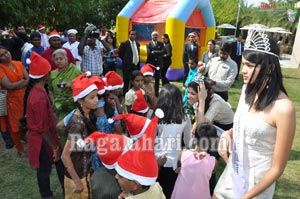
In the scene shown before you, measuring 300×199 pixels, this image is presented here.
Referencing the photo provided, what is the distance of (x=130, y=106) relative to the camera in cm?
391

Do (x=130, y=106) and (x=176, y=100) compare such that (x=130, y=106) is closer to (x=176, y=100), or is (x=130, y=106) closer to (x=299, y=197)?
(x=176, y=100)

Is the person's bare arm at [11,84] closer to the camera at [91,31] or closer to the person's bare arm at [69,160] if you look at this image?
the camera at [91,31]

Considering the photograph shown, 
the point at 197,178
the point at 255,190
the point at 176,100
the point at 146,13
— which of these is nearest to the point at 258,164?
the point at 255,190

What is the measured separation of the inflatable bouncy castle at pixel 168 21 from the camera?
9117 mm

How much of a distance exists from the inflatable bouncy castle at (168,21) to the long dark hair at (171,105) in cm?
659

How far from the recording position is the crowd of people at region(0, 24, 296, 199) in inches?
62.3

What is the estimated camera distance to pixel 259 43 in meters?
1.62

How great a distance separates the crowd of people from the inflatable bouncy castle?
4771mm

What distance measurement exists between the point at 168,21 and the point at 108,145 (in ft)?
24.9

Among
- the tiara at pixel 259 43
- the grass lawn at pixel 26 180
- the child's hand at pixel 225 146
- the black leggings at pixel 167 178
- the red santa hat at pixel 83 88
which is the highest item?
the tiara at pixel 259 43

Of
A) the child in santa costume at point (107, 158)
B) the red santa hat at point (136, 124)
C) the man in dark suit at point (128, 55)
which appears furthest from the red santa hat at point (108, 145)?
the man in dark suit at point (128, 55)

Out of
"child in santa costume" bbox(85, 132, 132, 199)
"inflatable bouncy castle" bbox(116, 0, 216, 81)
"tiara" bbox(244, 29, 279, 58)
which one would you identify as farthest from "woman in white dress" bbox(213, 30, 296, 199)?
"inflatable bouncy castle" bbox(116, 0, 216, 81)

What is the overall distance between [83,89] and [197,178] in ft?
4.07

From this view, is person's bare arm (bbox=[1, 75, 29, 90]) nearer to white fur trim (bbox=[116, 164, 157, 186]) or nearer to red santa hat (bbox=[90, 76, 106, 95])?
red santa hat (bbox=[90, 76, 106, 95])
